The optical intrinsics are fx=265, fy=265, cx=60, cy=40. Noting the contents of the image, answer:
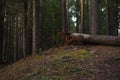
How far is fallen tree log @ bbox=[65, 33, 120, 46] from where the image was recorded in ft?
41.4

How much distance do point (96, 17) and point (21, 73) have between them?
5643mm

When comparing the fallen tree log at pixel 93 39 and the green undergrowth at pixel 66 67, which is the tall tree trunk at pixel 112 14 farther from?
the green undergrowth at pixel 66 67

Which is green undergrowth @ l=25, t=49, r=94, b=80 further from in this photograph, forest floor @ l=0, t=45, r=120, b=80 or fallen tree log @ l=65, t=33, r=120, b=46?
fallen tree log @ l=65, t=33, r=120, b=46

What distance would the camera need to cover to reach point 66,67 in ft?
35.0

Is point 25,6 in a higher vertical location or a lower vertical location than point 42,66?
higher

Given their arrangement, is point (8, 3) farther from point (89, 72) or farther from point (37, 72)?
point (89, 72)

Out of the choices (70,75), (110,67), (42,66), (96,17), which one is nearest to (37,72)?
(42,66)

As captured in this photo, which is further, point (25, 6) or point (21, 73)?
point (25, 6)

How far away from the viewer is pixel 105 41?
42.5ft

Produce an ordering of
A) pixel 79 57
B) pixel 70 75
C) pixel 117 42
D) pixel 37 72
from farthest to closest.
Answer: pixel 117 42, pixel 79 57, pixel 37 72, pixel 70 75

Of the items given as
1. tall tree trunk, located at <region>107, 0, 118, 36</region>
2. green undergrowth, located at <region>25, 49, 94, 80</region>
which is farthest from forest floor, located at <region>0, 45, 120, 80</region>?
tall tree trunk, located at <region>107, 0, 118, 36</region>

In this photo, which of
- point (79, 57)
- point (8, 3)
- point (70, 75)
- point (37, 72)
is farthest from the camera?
point (8, 3)

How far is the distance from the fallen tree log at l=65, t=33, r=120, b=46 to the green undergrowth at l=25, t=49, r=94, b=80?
1.00 meters

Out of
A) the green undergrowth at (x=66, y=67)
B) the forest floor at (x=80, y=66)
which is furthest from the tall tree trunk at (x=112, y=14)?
the green undergrowth at (x=66, y=67)
